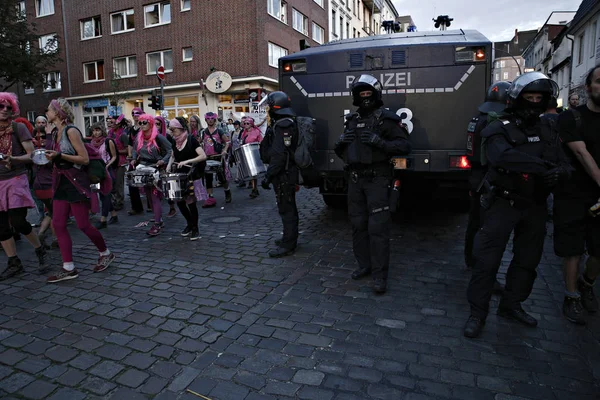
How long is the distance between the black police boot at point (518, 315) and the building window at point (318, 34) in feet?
102

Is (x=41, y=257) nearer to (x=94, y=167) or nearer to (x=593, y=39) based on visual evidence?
(x=94, y=167)

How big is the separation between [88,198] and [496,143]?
13.4 ft

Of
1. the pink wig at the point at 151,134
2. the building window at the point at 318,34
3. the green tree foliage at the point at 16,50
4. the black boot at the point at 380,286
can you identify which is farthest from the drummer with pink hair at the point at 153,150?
the building window at the point at 318,34

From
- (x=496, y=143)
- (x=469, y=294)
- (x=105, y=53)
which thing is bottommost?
(x=469, y=294)

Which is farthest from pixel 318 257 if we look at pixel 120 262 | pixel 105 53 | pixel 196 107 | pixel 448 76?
pixel 105 53

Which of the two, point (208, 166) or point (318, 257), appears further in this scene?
point (208, 166)

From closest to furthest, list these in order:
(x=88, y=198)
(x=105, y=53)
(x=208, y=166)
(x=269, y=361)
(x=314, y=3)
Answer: (x=269, y=361), (x=88, y=198), (x=208, y=166), (x=105, y=53), (x=314, y=3)

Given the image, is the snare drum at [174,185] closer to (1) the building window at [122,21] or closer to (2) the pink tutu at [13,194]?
(2) the pink tutu at [13,194]

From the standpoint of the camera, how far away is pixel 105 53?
29031mm

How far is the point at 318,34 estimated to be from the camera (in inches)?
1288

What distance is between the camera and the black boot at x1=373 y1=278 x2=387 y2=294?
4164mm

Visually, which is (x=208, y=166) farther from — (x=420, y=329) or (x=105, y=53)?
(x=105, y=53)

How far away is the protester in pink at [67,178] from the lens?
15.0ft

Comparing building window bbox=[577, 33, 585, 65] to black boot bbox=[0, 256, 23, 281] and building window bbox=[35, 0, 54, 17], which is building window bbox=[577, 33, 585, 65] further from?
building window bbox=[35, 0, 54, 17]
